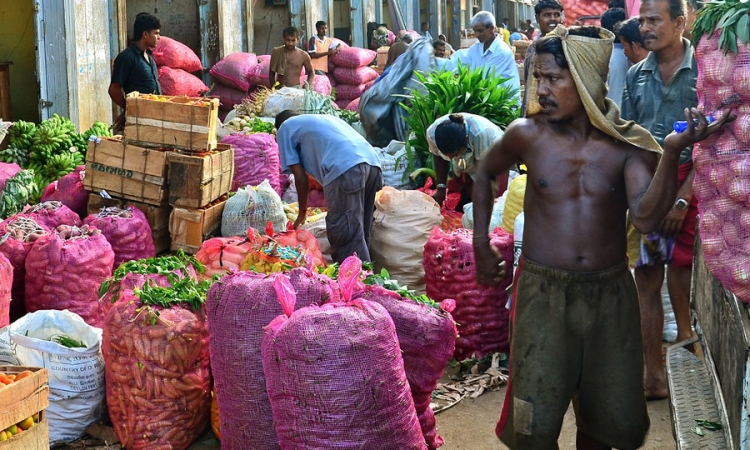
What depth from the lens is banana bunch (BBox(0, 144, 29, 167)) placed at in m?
7.79

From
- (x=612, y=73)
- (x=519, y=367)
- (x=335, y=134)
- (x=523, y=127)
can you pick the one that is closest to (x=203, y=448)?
(x=519, y=367)

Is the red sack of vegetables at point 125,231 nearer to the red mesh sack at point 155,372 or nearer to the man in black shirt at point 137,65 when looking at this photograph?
the red mesh sack at point 155,372

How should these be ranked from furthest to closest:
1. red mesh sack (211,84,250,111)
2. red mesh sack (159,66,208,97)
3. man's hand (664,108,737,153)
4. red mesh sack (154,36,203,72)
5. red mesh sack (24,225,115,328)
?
red mesh sack (211,84,250,111)
red mesh sack (154,36,203,72)
red mesh sack (159,66,208,97)
red mesh sack (24,225,115,328)
man's hand (664,108,737,153)

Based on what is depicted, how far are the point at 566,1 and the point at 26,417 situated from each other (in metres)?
10.8

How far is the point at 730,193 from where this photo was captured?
269 cm

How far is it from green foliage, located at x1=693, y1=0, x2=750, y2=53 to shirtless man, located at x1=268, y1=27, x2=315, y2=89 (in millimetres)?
9320

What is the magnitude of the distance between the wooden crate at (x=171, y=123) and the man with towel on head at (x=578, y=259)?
3.46 metres

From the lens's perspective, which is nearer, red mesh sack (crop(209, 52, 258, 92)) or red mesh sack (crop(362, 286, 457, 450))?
red mesh sack (crop(362, 286, 457, 450))

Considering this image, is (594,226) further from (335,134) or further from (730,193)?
(335,134)

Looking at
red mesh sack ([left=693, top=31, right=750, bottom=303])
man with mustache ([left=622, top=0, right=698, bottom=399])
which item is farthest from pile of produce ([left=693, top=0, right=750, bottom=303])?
man with mustache ([left=622, top=0, right=698, bottom=399])

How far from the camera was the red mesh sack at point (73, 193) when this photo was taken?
6.57 metres

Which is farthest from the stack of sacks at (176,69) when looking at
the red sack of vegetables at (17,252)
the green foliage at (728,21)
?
the green foliage at (728,21)

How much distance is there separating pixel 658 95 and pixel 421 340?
6.02 feet

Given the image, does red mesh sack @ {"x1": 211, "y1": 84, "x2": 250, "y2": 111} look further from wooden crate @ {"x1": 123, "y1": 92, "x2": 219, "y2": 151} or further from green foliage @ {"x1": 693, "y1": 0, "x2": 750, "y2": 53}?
green foliage @ {"x1": 693, "y1": 0, "x2": 750, "y2": 53}
